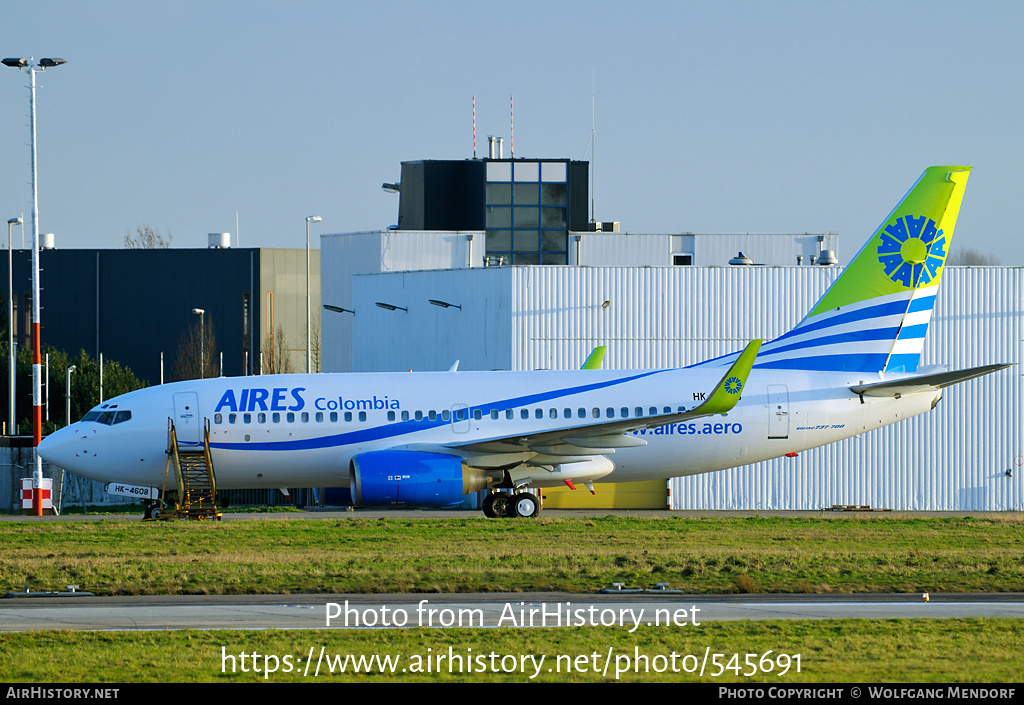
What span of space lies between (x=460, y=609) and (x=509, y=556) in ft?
19.4

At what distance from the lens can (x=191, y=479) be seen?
30.3 metres

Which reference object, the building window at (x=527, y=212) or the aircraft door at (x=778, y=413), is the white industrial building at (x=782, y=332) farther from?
the building window at (x=527, y=212)

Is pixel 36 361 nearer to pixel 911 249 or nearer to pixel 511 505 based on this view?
pixel 511 505

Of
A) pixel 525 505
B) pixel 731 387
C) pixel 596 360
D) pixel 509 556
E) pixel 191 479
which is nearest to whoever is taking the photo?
pixel 509 556

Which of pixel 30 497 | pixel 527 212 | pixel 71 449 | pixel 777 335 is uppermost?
pixel 527 212

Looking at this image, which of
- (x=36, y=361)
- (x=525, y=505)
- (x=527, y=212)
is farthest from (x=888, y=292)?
(x=527, y=212)

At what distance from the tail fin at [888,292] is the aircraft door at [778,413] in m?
0.95

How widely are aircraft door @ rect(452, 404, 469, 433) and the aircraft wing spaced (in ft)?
1.74

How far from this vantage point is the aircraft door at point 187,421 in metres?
30.0

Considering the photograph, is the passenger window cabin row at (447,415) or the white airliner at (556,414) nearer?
the white airliner at (556,414)

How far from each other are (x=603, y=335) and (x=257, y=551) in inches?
743

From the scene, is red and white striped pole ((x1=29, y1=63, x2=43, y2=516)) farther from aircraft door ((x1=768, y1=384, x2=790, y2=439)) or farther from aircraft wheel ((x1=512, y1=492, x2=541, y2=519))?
aircraft door ((x1=768, y1=384, x2=790, y2=439))

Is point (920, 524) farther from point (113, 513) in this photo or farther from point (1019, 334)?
point (113, 513)

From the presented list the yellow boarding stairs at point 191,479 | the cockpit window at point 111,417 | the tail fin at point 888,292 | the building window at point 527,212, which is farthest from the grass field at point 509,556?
the building window at point 527,212
